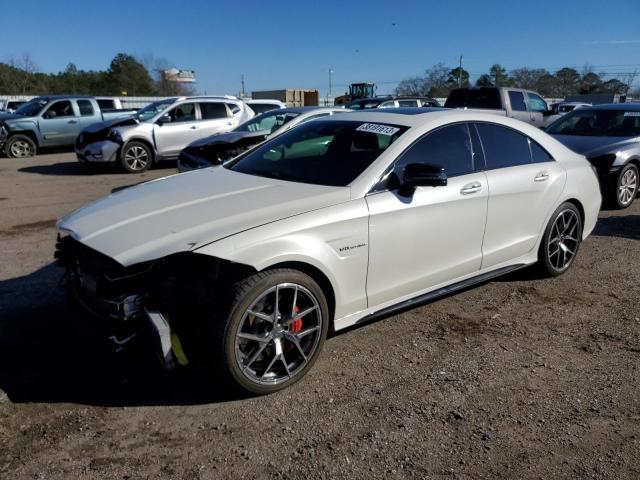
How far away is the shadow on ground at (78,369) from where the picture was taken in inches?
121

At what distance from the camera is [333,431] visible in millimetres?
2789

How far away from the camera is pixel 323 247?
3.15 meters

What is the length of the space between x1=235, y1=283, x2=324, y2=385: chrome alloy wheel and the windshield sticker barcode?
1.48 metres

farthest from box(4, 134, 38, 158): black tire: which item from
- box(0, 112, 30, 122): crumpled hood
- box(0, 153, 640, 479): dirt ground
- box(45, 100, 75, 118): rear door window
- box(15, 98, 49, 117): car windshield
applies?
box(0, 153, 640, 479): dirt ground

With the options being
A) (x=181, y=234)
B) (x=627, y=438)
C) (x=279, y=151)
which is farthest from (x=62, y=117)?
(x=627, y=438)

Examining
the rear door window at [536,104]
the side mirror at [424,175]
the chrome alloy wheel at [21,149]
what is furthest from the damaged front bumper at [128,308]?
the chrome alloy wheel at [21,149]

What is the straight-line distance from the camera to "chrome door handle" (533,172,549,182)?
4.54 metres

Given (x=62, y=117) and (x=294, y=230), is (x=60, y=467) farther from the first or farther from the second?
(x=62, y=117)

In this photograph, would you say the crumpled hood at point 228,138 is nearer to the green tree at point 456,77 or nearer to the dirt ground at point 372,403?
the dirt ground at point 372,403

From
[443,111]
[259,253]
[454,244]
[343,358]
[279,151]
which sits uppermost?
[443,111]

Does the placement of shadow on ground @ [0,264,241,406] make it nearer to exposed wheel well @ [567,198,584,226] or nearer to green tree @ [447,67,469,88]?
exposed wheel well @ [567,198,584,226]

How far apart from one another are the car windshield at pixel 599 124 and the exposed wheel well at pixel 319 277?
7.30 meters

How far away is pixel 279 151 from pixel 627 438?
124 inches

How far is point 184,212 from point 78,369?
124 centimetres
